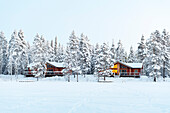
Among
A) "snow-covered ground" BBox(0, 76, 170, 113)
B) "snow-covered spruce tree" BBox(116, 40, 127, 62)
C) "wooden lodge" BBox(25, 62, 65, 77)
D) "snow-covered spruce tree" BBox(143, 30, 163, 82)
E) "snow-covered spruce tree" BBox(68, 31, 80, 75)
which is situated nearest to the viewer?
"snow-covered ground" BBox(0, 76, 170, 113)

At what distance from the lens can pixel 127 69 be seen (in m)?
54.9

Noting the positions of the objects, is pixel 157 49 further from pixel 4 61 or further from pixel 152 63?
pixel 4 61

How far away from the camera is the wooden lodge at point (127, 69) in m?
53.1

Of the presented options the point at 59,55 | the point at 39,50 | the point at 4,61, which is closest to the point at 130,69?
the point at 39,50

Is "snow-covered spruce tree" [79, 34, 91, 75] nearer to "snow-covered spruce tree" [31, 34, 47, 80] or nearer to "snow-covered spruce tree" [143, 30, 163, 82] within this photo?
"snow-covered spruce tree" [31, 34, 47, 80]

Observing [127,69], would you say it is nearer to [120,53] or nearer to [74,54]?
[74,54]

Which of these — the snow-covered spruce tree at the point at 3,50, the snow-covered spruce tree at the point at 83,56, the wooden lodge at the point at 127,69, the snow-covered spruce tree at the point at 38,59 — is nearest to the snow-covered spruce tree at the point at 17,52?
the snow-covered spruce tree at the point at 3,50

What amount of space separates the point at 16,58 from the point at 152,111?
5017 centimetres

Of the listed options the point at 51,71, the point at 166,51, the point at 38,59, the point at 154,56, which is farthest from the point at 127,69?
the point at 38,59

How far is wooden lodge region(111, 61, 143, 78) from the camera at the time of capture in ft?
174

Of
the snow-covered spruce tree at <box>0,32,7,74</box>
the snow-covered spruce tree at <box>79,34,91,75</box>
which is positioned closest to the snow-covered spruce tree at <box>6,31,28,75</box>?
the snow-covered spruce tree at <box>0,32,7,74</box>

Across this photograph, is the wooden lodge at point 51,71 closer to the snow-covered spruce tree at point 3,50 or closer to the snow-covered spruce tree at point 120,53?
the snow-covered spruce tree at point 3,50

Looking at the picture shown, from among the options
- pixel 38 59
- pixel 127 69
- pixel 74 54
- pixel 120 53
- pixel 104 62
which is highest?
pixel 120 53

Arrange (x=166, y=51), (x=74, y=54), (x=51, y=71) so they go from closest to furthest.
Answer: (x=166, y=51) < (x=74, y=54) < (x=51, y=71)
